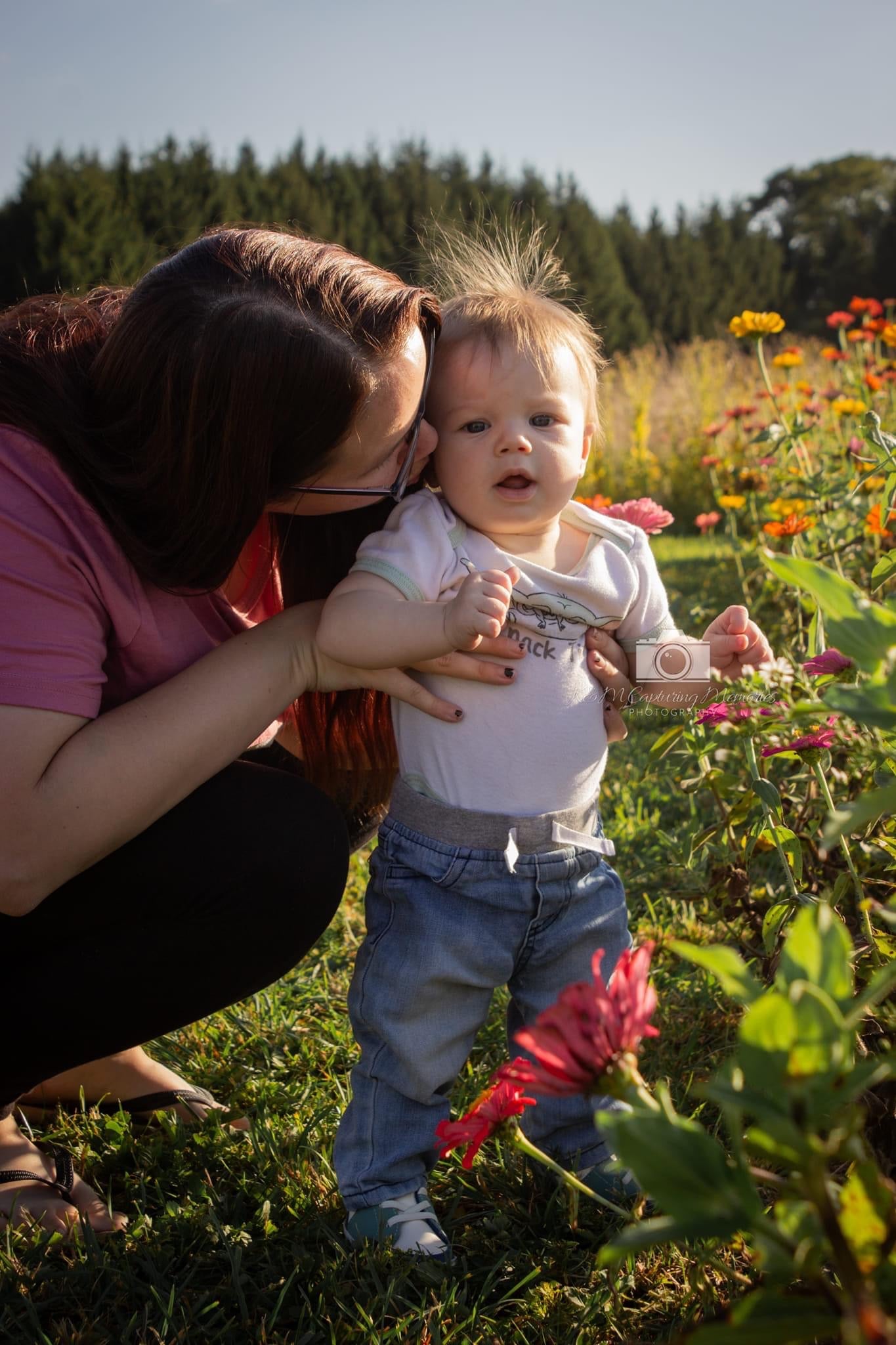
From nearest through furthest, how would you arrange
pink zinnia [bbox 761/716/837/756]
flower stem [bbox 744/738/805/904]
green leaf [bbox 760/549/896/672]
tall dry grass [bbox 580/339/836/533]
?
green leaf [bbox 760/549/896/672], pink zinnia [bbox 761/716/837/756], flower stem [bbox 744/738/805/904], tall dry grass [bbox 580/339/836/533]

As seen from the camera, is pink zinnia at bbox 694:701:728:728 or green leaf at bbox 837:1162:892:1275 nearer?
green leaf at bbox 837:1162:892:1275

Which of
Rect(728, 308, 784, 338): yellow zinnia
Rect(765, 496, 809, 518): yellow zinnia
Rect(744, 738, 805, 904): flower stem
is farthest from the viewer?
Rect(728, 308, 784, 338): yellow zinnia

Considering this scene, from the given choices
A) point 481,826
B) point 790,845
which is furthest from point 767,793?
point 481,826

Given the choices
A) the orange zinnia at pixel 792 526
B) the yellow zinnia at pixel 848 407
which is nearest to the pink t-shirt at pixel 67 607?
the orange zinnia at pixel 792 526

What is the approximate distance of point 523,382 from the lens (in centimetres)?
146

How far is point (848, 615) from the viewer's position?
0.64 m

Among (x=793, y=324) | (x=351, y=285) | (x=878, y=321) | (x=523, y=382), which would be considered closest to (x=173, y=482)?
(x=351, y=285)

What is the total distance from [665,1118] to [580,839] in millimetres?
926

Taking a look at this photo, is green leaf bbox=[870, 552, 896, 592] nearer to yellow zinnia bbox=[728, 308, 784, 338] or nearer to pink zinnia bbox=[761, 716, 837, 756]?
pink zinnia bbox=[761, 716, 837, 756]

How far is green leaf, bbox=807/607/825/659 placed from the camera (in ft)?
4.19

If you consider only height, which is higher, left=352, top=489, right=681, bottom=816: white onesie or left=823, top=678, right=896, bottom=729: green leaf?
left=823, top=678, right=896, bottom=729: green leaf

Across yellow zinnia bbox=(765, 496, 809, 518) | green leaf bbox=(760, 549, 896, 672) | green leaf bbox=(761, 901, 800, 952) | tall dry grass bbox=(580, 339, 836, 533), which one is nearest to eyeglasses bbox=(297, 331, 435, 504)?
green leaf bbox=(761, 901, 800, 952)

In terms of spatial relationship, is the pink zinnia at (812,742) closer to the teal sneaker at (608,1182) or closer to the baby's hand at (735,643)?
the baby's hand at (735,643)

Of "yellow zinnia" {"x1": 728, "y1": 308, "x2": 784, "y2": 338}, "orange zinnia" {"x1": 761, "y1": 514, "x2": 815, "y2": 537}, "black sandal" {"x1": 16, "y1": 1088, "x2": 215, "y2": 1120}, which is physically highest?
"yellow zinnia" {"x1": 728, "y1": 308, "x2": 784, "y2": 338}
